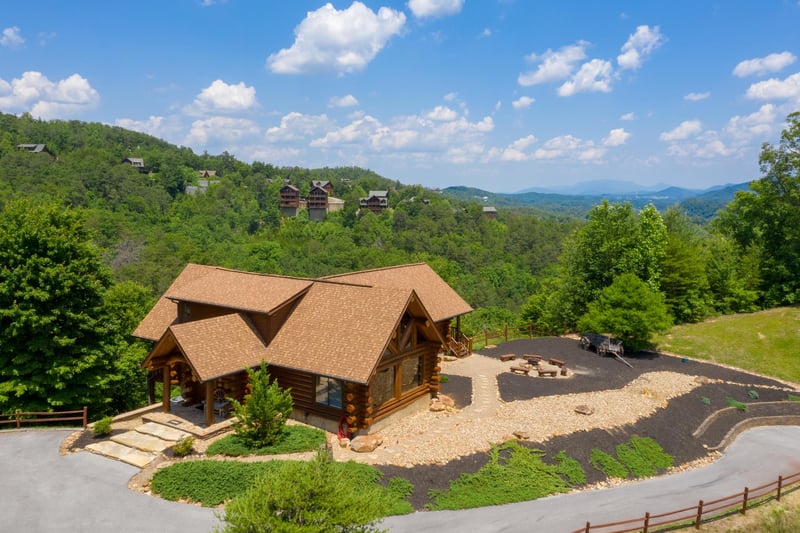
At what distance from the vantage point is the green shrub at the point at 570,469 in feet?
54.5

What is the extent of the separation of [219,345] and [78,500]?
22.3ft

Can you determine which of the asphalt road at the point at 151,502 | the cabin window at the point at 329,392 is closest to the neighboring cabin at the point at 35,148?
the asphalt road at the point at 151,502

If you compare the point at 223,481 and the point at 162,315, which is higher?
the point at 162,315

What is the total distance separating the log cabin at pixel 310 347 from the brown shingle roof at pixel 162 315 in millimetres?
128

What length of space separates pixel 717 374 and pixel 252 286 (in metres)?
28.2

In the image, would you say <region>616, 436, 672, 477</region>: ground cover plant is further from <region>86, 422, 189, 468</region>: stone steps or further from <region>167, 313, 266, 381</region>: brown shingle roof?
<region>86, 422, 189, 468</region>: stone steps

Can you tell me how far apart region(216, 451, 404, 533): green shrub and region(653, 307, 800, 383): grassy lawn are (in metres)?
32.1

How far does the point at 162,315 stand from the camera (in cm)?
2508

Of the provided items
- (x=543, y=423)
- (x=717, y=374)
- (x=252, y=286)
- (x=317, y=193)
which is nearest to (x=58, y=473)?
(x=252, y=286)

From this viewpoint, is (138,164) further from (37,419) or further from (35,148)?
(37,419)

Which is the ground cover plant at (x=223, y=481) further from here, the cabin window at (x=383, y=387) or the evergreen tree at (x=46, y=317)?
the evergreen tree at (x=46, y=317)

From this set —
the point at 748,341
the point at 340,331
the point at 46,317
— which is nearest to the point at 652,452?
the point at 340,331

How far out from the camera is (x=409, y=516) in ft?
45.5

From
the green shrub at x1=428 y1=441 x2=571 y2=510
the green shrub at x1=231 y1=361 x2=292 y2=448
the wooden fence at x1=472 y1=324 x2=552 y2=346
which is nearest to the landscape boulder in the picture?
the green shrub at x1=231 y1=361 x2=292 y2=448
